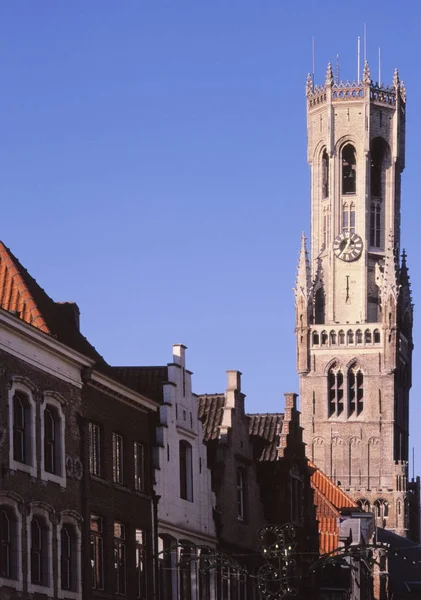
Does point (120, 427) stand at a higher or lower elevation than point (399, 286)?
lower

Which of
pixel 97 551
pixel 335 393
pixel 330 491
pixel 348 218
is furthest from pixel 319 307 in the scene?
pixel 97 551

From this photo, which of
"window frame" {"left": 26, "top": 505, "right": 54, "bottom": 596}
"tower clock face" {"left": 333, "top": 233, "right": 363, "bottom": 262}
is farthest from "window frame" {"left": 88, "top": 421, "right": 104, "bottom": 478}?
"tower clock face" {"left": 333, "top": 233, "right": 363, "bottom": 262}

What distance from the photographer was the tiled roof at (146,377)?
2452 inches

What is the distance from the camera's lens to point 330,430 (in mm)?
190375

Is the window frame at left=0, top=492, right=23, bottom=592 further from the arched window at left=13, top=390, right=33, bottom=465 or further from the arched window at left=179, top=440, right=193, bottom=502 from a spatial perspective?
the arched window at left=179, top=440, right=193, bottom=502

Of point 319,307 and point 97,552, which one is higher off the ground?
point 319,307

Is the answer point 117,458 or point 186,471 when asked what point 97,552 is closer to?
point 117,458

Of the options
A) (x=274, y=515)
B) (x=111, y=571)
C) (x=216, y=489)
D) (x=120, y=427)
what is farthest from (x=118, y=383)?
(x=274, y=515)

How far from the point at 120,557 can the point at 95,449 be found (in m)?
3.76

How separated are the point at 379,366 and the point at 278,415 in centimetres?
11846

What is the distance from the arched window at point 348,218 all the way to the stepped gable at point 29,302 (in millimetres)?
144115

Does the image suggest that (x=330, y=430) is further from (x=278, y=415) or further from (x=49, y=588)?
(x=49, y=588)

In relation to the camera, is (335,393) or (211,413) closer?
(211,413)

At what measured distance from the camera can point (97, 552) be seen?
172 feet
